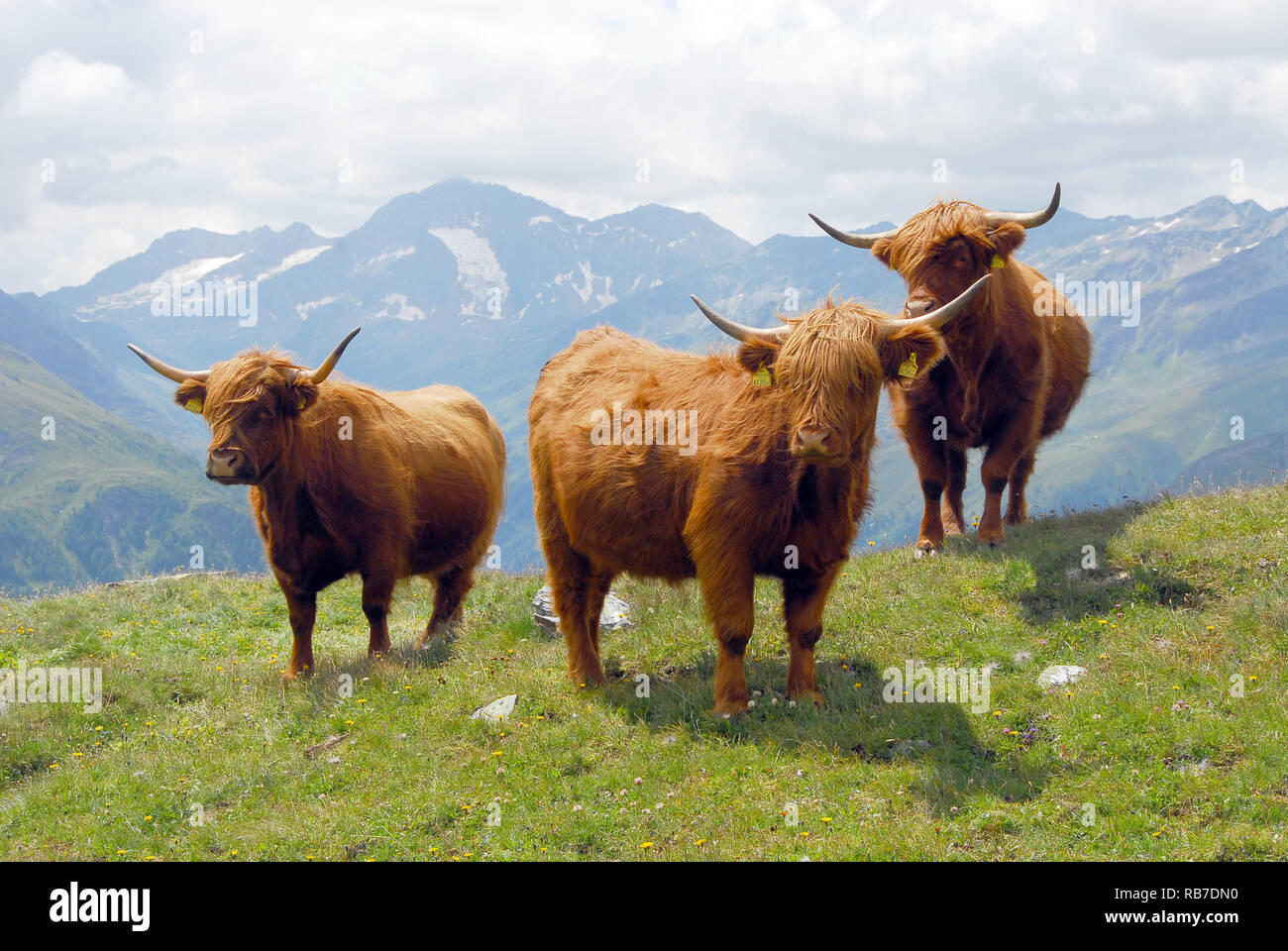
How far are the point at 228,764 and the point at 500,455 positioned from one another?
637 cm

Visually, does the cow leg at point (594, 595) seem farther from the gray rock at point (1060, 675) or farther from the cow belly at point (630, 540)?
the gray rock at point (1060, 675)

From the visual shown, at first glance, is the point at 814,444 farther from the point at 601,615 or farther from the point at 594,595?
the point at 601,615

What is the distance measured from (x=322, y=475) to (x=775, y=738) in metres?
5.14

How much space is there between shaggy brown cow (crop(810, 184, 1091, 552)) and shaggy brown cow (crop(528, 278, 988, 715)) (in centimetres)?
225

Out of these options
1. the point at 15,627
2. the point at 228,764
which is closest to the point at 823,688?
the point at 228,764

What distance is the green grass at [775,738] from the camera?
626 centimetres

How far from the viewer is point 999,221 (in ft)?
35.1

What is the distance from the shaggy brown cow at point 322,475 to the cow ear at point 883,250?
4.90 m

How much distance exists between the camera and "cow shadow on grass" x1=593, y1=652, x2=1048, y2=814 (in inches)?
262

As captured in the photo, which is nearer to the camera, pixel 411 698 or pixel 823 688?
pixel 823 688

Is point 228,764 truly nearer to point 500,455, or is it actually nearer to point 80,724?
point 80,724
